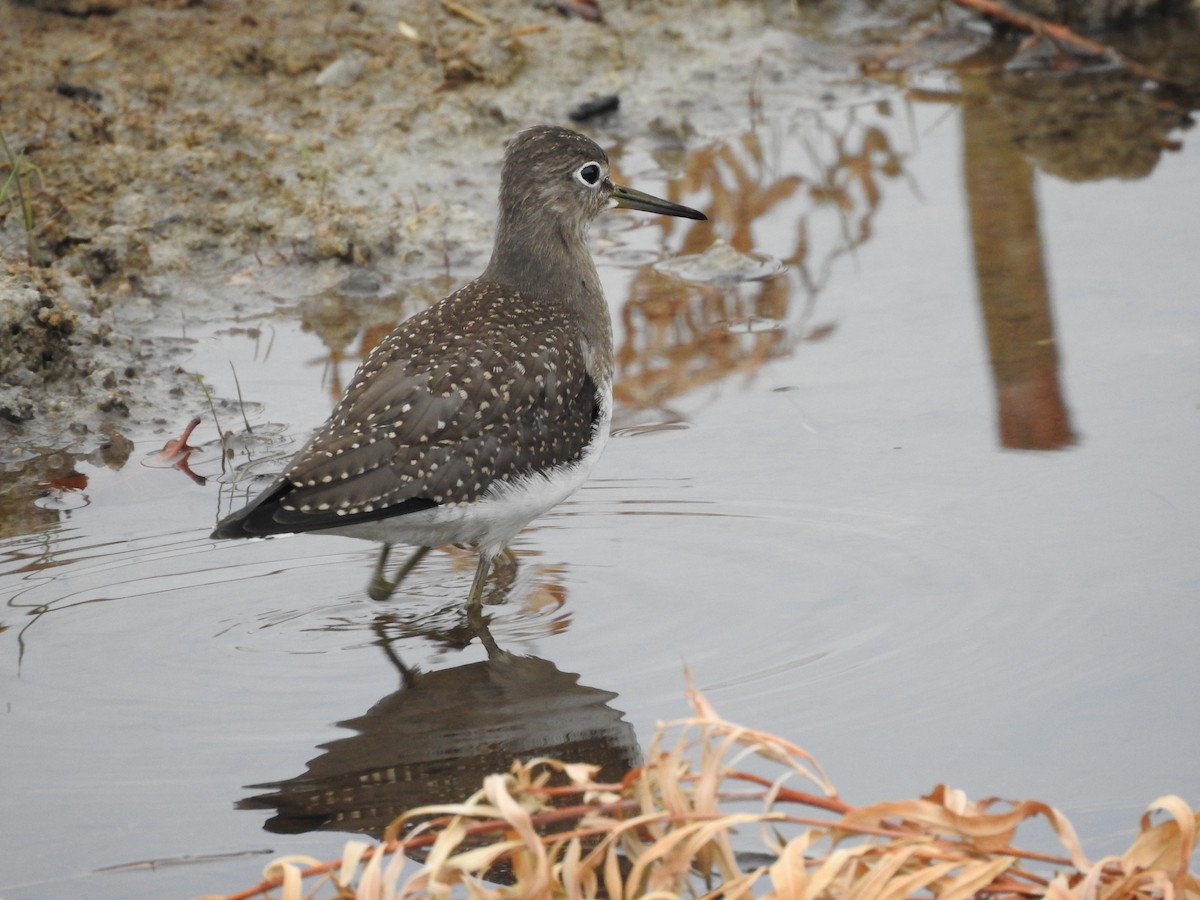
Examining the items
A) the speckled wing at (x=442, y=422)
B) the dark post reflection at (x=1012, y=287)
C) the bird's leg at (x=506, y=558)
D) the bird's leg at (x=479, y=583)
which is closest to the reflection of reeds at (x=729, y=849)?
the speckled wing at (x=442, y=422)

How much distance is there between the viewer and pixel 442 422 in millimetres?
5402

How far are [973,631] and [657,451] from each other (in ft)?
5.91

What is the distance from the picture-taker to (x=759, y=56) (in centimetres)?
1084

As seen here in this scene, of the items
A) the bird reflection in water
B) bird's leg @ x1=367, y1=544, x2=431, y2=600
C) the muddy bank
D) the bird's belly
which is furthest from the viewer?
the muddy bank

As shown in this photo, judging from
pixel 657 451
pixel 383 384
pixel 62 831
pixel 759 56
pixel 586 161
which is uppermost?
pixel 759 56

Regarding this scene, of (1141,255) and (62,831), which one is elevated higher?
(1141,255)

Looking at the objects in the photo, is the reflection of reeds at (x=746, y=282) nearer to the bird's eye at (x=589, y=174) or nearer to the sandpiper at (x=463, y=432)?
the bird's eye at (x=589, y=174)

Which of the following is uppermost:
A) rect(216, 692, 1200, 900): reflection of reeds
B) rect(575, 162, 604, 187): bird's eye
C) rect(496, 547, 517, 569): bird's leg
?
rect(575, 162, 604, 187): bird's eye

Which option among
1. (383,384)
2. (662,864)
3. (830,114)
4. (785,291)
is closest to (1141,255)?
(785,291)

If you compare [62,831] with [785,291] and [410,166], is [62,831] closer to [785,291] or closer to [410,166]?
[785,291]

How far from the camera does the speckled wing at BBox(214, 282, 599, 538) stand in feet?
16.9

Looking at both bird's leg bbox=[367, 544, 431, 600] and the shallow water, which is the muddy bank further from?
bird's leg bbox=[367, 544, 431, 600]

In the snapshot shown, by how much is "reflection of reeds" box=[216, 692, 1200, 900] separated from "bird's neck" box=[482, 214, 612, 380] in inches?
108

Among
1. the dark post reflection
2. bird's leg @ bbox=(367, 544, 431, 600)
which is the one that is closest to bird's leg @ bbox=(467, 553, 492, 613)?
bird's leg @ bbox=(367, 544, 431, 600)
